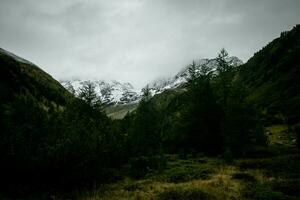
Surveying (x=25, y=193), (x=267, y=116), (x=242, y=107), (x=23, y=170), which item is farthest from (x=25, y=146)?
(x=267, y=116)

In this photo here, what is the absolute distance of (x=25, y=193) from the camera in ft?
57.8

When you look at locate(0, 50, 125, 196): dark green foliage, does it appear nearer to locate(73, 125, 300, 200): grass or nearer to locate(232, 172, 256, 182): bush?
locate(73, 125, 300, 200): grass

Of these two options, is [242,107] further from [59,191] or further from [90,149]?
[59,191]

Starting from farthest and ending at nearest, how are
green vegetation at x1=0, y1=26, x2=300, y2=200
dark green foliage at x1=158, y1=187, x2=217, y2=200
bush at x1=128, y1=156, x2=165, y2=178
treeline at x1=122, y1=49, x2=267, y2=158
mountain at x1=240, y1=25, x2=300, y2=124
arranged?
mountain at x1=240, y1=25, x2=300, y2=124
treeline at x1=122, y1=49, x2=267, y2=158
bush at x1=128, y1=156, x2=165, y2=178
green vegetation at x1=0, y1=26, x2=300, y2=200
dark green foliage at x1=158, y1=187, x2=217, y2=200

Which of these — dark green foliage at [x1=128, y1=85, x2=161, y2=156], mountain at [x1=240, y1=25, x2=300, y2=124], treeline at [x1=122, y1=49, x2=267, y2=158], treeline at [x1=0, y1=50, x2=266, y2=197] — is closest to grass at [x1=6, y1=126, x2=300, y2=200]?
treeline at [x1=0, y1=50, x2=266, y2=197]

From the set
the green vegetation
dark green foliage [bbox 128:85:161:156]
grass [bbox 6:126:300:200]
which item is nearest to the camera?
grass [bbox 6:126:300:200]

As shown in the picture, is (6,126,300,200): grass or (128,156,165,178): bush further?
(128,156,165,178): bush

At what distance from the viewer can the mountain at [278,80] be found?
69500mm

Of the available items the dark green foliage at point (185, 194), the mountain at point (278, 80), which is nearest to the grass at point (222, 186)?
the dark green foliage at point (185, 194)

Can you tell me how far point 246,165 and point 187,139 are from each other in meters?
16.3

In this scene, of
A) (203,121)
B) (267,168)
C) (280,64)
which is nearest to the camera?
(267,168)

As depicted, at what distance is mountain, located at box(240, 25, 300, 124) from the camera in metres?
69.5

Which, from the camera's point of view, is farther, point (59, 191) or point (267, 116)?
point (267, 116)

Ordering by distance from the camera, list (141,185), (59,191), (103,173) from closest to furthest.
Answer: (59,191), (141,185), (103,173)
